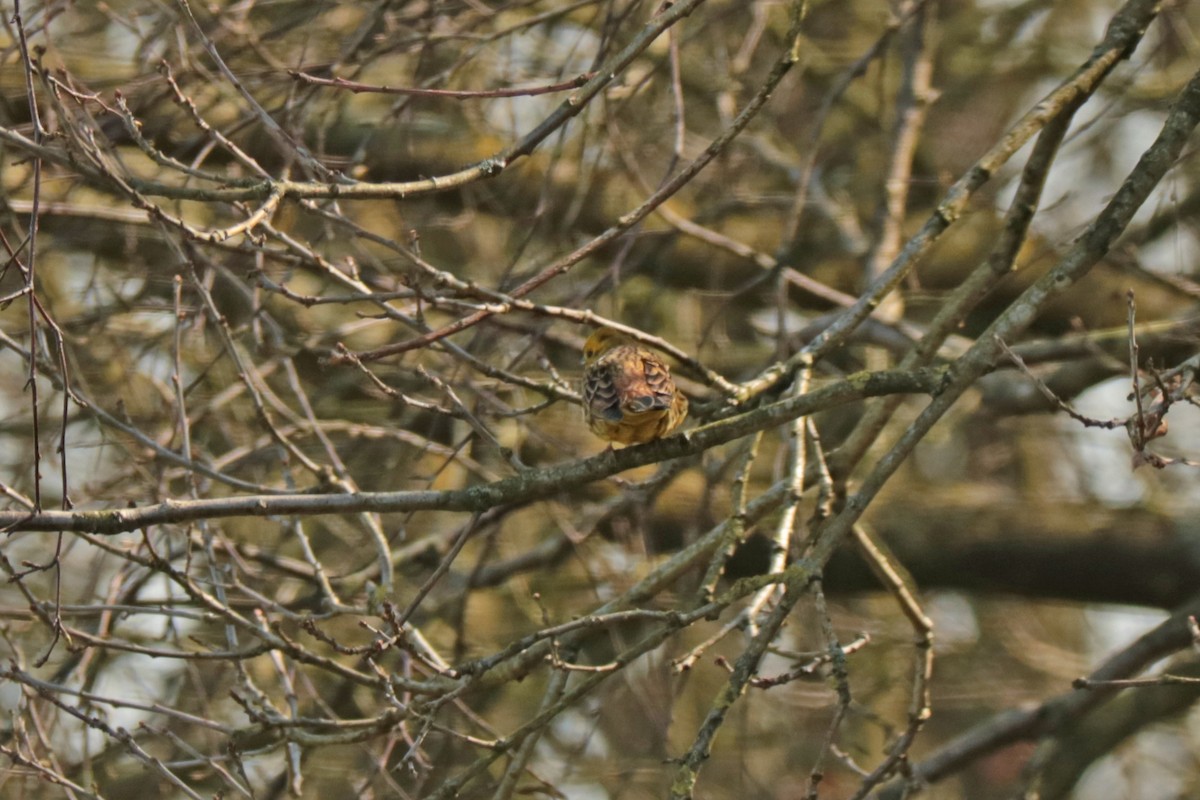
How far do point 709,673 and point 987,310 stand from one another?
2.70 m

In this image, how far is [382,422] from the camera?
276 inches

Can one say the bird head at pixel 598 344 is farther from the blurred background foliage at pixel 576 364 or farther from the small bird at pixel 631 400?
the small bird at pixel 631 400

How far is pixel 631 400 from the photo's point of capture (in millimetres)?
3957

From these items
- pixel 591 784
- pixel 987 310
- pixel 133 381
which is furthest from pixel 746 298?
pixel 133 381

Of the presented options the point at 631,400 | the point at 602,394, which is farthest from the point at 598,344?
the point at 631,400

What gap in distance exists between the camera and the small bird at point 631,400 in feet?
13.0

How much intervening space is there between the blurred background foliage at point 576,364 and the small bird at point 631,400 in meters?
0.13

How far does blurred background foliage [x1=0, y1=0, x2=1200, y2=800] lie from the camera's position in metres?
5.41

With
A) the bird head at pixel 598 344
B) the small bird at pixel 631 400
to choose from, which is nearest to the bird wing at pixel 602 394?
the small bird at pixel 631 400

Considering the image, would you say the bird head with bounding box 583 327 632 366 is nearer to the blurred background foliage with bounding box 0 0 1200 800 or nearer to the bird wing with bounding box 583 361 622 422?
the blurred background foliage with bounding box 0 0 1200 800

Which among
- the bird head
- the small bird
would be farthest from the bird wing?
the bird head

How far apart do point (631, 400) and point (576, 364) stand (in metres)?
3.41

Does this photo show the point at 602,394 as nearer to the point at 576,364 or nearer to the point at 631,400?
the point at 631,400

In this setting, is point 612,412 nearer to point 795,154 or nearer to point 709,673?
point 709,673
